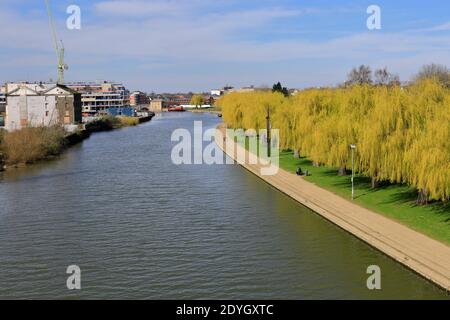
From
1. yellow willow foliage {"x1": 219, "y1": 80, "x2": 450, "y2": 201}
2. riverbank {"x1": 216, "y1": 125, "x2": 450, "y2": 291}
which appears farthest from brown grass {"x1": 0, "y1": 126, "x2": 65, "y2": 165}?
riverbank {"x1": 216, "y1": 125, "x2": 450, "y2": 291}

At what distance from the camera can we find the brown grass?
49.7m

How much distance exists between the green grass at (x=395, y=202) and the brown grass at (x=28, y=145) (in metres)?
26.1

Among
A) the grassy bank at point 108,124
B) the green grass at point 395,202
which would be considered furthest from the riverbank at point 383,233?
the grassy bank at point 108,124

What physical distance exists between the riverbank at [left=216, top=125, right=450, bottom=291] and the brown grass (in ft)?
86.6

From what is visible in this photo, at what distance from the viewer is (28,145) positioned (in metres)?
51.8

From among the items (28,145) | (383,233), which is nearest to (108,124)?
(28,145)

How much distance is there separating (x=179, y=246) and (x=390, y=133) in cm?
1223

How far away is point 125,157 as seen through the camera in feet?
181

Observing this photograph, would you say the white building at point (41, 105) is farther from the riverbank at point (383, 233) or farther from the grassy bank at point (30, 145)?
the riverbank at point (383, 233)

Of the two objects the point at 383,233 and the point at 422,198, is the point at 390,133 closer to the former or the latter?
the point at 422,198

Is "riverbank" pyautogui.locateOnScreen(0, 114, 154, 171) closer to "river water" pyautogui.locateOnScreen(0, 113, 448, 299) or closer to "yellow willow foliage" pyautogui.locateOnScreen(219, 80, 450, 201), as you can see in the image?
"river water" pyautogui.locateOnScreen(0, 113, 448, 299)
